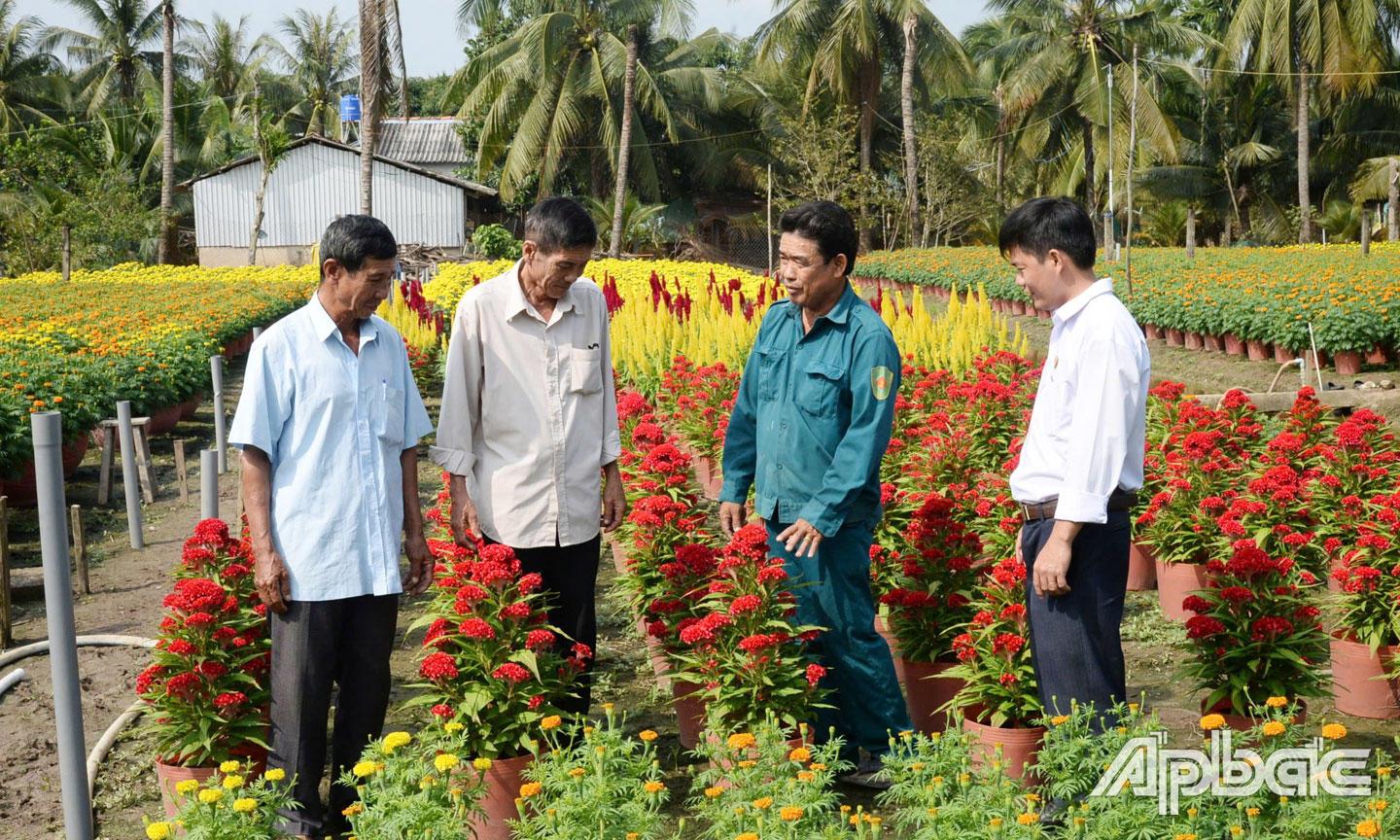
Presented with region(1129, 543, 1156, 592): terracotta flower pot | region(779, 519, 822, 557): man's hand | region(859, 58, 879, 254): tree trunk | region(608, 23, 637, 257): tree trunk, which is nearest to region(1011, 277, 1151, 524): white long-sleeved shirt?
region(779, 519, 822, 557): man's hand

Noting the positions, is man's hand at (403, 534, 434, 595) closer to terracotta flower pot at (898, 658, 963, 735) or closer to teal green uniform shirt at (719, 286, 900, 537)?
teal green uniform shirt at (719, 286, 900, 537)

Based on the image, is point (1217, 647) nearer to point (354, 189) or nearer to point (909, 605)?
point (909, 605)

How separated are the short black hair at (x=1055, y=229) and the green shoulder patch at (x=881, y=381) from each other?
529 millimetres

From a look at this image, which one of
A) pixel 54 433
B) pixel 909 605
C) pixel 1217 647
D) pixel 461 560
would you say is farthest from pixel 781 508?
pixel 54 433

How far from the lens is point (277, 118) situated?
39656 millimetres

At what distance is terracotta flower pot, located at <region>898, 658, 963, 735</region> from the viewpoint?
147 inches

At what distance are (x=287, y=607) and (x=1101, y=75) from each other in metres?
33.1

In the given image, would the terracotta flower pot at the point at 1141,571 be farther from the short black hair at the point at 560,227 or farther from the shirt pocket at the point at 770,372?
the short black hair at the point at 560,227

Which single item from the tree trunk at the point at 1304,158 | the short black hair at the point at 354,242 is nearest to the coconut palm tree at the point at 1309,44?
the tree trunk at the point at 1304,158

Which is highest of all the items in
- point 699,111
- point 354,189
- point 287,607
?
point 699,111

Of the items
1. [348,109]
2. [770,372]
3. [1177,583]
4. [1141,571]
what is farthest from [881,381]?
[348,109]

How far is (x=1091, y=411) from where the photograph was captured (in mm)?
2727

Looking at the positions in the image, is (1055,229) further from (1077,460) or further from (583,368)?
(583,368)

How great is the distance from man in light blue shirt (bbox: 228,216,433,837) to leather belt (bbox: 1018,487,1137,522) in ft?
5.03
